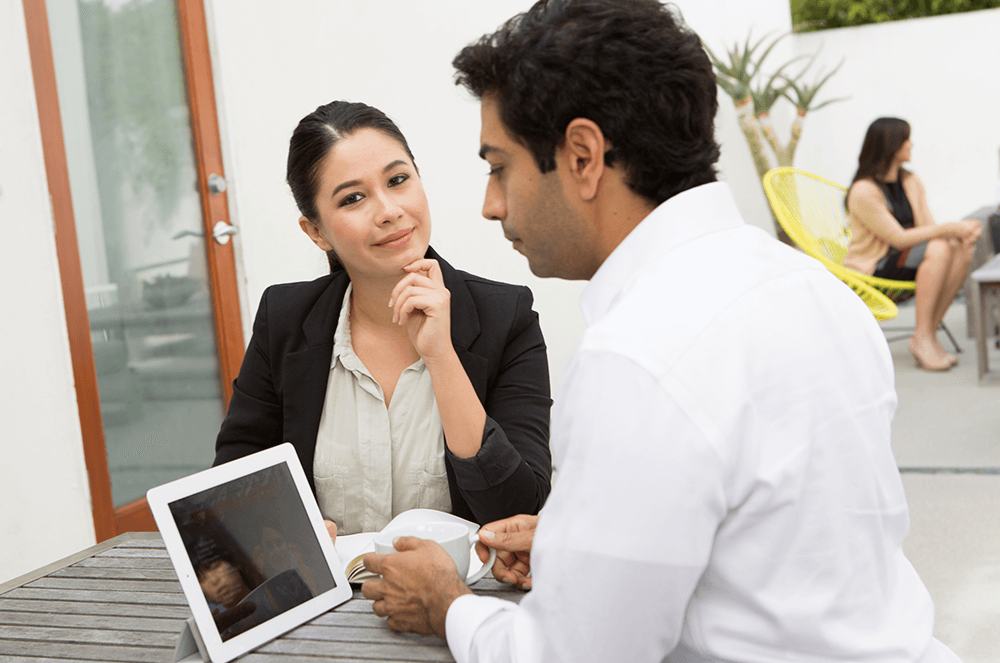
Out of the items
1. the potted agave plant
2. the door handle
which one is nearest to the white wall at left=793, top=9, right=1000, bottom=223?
the potted agave plant

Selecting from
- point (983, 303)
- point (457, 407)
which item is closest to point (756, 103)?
point (983, 303)

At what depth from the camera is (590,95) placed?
88 centimetres

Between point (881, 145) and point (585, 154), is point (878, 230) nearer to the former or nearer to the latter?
point (881, 145)

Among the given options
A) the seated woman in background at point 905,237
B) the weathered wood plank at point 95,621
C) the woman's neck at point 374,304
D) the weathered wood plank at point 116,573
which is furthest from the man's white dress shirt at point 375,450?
the seated woman in background at point 905,237

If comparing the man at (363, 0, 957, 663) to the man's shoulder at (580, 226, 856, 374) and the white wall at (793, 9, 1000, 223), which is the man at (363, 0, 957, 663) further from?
the white wall at (793, 9, 1000, 223)

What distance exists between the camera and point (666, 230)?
34.4 inches

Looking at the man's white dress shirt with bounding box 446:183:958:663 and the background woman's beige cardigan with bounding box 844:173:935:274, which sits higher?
the man's white dress shirt with bounding box 446:183:958:663

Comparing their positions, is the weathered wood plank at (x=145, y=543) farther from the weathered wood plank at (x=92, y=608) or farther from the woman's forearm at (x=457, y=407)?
the woman's forearm at (x=457, y=407)

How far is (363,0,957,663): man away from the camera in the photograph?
0.73 m

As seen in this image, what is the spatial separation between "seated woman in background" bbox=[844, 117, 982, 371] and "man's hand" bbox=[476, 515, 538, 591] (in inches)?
192

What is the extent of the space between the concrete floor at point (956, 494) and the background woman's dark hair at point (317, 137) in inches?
70.0

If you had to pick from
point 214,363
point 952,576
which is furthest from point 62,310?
point 952,576

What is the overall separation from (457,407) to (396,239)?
357 millimetres

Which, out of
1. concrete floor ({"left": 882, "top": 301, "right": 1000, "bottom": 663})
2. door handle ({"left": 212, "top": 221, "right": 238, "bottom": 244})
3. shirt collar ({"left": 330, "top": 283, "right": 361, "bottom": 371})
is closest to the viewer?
shirt collar ({"left": 330, "top": 283, "right": 361, "bottom": 371})
